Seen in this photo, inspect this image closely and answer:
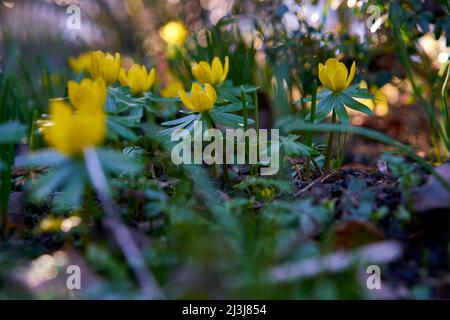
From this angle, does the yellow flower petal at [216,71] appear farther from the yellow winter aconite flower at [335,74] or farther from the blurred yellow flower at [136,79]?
the yellow winter aconite flower at [335,74]

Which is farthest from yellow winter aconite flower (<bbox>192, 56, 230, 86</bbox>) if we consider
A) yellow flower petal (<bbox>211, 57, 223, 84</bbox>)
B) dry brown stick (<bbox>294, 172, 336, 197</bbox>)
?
dry brown stick (<bbox>294, 172, 336, 197</bbox>)

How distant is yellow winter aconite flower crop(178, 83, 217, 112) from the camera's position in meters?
1.53

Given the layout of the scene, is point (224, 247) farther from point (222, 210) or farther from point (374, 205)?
point (374, 205)

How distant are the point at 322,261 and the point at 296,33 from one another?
1.76 meters

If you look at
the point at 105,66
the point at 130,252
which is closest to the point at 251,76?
the point at 105,66

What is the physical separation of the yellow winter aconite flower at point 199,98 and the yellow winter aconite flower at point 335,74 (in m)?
0.34

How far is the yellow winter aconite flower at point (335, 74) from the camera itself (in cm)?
154

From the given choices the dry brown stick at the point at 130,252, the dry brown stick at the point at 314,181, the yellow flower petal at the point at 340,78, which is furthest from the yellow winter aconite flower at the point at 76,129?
the yellow flower petal at the point at 340,78

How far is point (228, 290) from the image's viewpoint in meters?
0.93

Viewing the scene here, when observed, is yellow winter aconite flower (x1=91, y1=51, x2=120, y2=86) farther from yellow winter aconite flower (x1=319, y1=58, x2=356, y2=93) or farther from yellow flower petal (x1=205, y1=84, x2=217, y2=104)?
yellow winter aconite flower (x1=319, y1=58, x2=356, y2=93)

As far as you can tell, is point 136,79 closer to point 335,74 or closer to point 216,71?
point 216,71

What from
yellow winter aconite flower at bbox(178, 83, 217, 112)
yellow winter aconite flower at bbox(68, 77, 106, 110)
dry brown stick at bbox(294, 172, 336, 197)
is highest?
yellow winter aconite flower at bbox(178, 83, 217, 112)

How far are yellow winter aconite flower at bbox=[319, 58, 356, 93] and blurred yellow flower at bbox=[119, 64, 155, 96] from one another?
0.61m

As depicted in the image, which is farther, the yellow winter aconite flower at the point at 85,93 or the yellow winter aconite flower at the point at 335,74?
the yellow winter aconite flower at the point at 335,74
